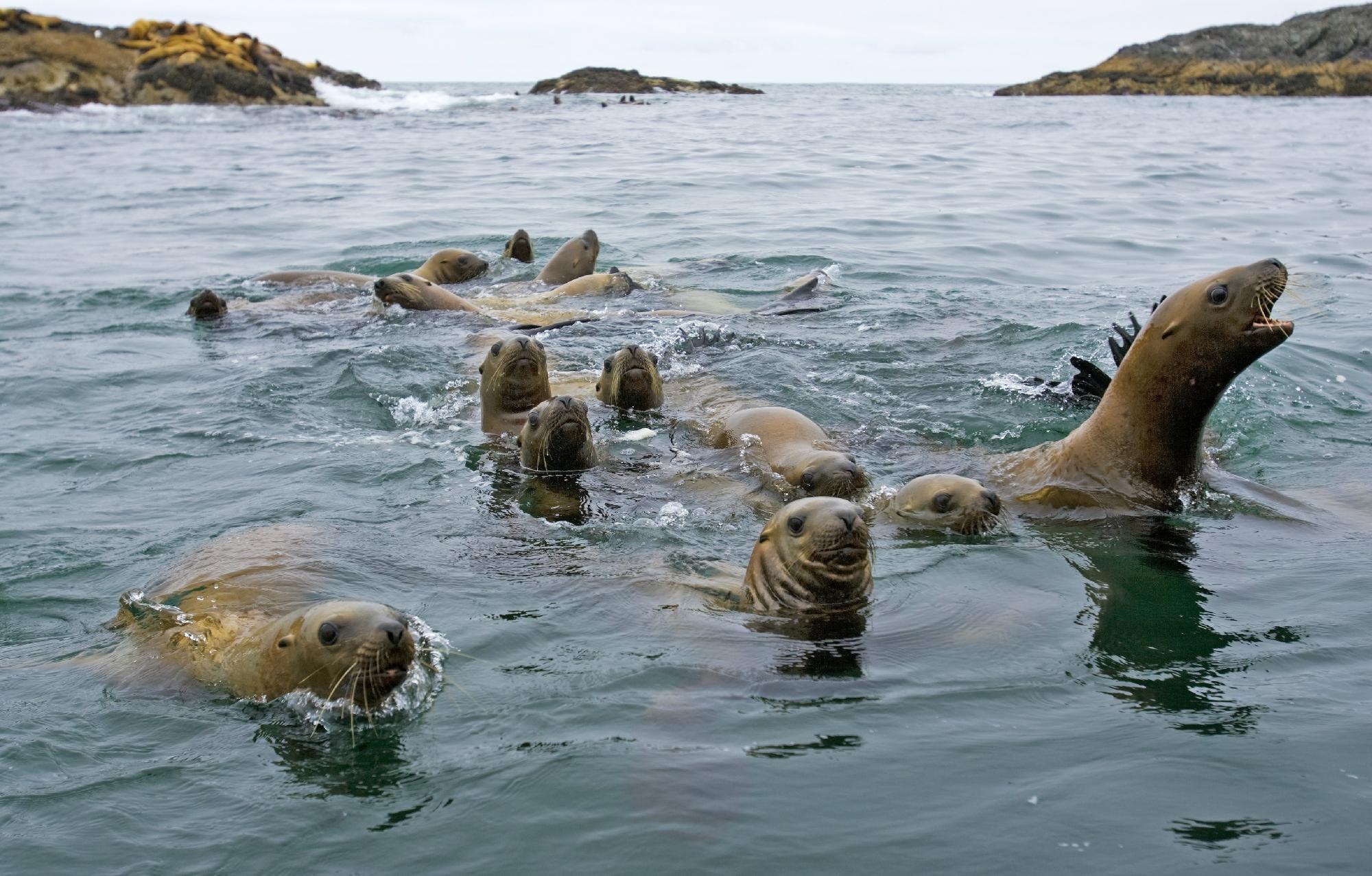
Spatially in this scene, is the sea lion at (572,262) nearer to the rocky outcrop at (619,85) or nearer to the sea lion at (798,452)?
the sea lion at (798,452)

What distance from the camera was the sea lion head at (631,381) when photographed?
8.38 m

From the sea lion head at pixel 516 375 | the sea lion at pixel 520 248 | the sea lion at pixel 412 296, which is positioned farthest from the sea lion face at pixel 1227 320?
the sea lion at pixel 520 248

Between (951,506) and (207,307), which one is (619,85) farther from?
(951,506)

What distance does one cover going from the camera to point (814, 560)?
5188 millimetres

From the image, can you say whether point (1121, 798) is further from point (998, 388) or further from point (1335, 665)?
point (998, 388)

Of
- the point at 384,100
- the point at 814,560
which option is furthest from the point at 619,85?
the point at 814,560

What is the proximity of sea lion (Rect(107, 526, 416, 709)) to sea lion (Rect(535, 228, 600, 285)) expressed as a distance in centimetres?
714

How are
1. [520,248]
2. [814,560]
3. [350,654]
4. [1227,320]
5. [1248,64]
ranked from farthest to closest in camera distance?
[1248,64] < [520,248] < [1227,320] < [814,560] < [350,654]

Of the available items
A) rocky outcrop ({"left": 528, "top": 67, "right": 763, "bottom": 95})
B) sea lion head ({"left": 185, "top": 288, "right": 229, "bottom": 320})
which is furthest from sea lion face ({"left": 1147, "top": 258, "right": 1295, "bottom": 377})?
rocky outcrop ({"left": 528, "top": 67, "right": 763, "bottom": 95})

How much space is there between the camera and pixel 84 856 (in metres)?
3.72

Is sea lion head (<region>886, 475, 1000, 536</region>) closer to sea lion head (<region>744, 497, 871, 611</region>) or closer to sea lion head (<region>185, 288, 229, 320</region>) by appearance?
sea lion head (<region>744, 497, 871, 611</region>)

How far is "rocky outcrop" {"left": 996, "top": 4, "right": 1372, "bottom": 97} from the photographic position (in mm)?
53594

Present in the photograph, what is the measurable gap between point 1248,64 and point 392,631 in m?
64.2

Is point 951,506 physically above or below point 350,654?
above
